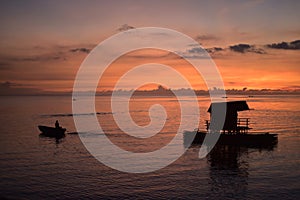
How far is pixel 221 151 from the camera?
1939 inches

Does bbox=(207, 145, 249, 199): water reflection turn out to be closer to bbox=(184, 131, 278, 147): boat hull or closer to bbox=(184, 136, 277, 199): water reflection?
bbox=(184, 136, 277, 199): water reflection

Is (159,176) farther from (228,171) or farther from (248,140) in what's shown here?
(248,140)

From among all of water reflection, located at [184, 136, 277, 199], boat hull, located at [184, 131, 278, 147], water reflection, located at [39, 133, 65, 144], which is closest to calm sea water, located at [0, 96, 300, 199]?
water reflection, located at [184, 136, 277, 199]

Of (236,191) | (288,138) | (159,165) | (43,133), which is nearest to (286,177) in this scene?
(236,191)

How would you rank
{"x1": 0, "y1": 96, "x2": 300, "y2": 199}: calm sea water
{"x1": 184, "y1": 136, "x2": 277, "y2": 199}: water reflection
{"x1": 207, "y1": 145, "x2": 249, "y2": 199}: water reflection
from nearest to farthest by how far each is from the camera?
{"x1": 0, "y1": 96, "x2": 300, "y2": 199}: calm sea water → {"x1": 184, "y1": 136, "x2": 277, "y2": 199}: water reflection → {"x1": 207, "y1": 145, "x2": 249, "y2": 199}: water reflection

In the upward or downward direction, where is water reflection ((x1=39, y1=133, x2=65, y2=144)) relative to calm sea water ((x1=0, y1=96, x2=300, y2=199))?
upward

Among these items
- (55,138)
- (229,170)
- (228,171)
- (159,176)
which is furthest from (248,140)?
(55,138)

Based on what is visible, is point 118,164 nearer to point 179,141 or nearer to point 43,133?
point 179,141

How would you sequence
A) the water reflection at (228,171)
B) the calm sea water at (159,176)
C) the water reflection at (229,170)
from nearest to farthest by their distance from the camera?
the calm sea water at (159,176) → the water reflection at (229,170) → the water reflection at (228,171)

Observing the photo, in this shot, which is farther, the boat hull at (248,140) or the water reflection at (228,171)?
the boat hull at (248,140)

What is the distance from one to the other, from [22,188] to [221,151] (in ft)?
99.2

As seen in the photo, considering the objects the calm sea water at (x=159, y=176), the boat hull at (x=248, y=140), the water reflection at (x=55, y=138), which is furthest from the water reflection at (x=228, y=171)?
the water reflection at (x=55, y=138)

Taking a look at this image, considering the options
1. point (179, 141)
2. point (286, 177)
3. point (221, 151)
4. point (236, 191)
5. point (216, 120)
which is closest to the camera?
point (236, 191)

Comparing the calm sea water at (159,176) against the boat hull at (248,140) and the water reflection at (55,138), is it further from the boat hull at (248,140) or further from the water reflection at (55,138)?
the water reflection at (55,138)
